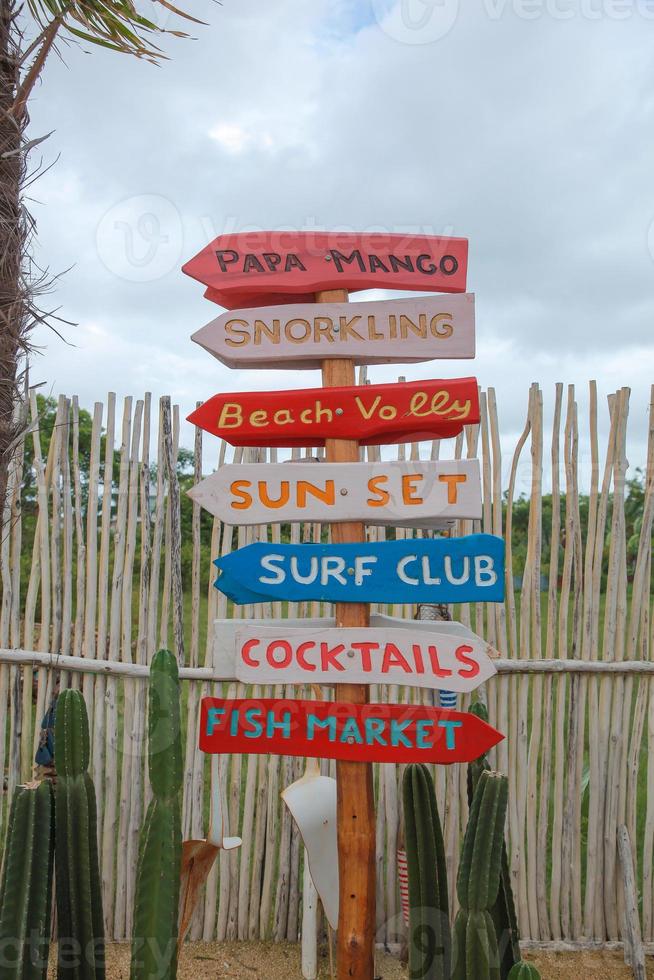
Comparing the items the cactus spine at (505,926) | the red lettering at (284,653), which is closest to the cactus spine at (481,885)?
the cactus spine at (505,926)

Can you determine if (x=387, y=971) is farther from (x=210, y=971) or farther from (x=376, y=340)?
(x=376, y=340)

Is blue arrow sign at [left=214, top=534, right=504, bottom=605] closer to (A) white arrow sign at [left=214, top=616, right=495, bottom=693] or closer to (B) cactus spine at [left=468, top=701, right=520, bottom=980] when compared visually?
(A) white arrow sign at [left=214, top=616, right=495, bottom=693]

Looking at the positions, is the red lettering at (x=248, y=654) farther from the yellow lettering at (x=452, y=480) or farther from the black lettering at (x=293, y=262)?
the black lettering at (x=293, y=262)

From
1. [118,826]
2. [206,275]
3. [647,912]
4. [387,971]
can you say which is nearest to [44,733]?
[118,826]

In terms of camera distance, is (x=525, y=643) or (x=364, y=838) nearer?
(x=364, y=838)

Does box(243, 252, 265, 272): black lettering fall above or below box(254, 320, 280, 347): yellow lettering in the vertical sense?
above

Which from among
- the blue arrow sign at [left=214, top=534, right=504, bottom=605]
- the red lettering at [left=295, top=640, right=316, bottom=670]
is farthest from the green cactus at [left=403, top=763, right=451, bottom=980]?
the blue arrow sign at [left=214, top=534, right=504, bottom=605]

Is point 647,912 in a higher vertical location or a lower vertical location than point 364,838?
lower

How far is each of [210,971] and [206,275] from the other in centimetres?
260

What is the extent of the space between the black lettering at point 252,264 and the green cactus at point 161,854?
1246 millimetres

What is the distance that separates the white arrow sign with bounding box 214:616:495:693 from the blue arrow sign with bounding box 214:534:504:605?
11cm

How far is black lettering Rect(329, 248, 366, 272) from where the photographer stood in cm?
233

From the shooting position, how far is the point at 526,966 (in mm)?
1837

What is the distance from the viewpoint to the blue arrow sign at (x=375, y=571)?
2174mm
